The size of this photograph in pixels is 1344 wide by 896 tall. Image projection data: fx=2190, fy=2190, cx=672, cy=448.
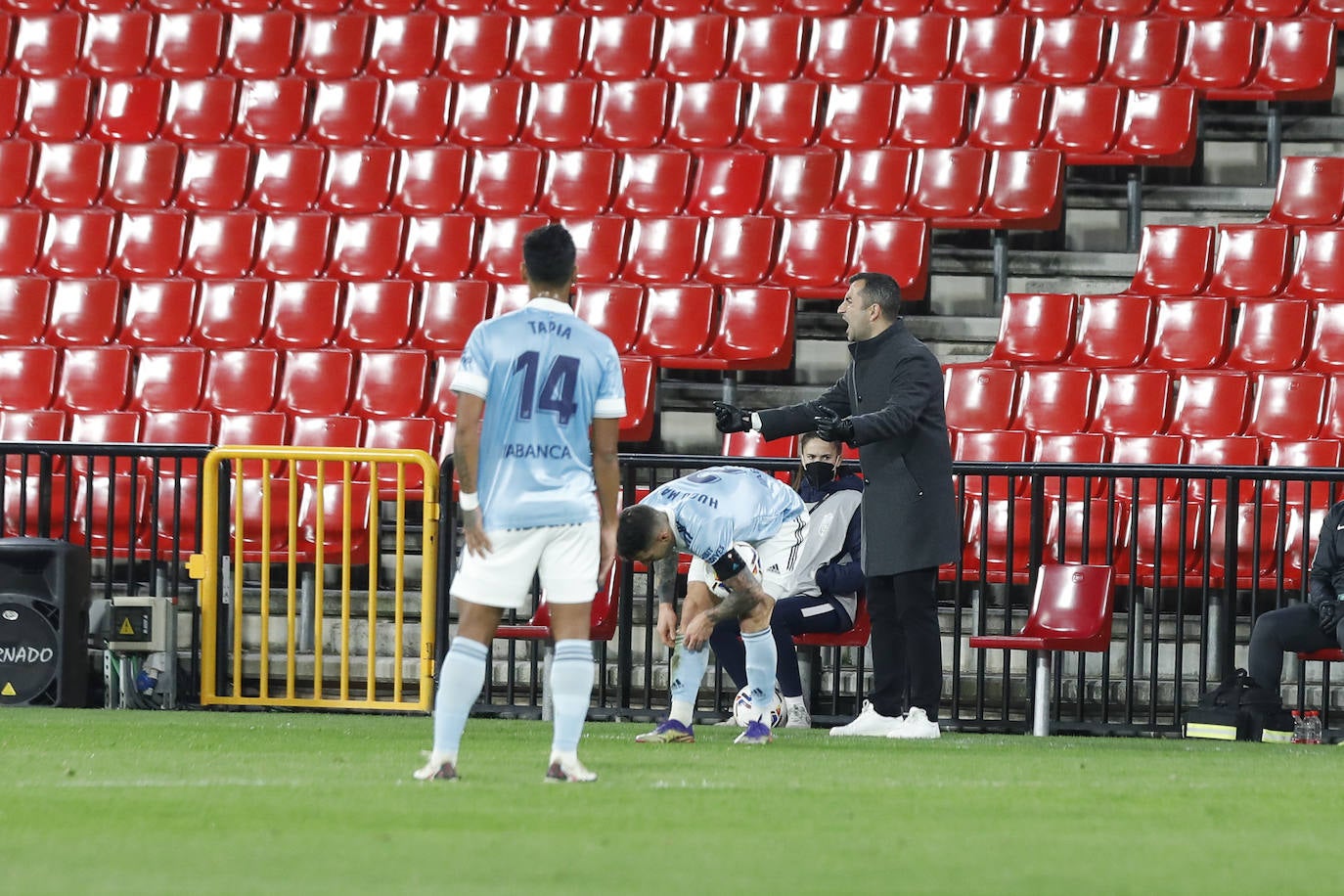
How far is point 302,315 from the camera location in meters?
13.3

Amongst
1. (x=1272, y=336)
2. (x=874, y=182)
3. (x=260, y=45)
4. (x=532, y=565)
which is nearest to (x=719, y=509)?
(x=532, y=565)

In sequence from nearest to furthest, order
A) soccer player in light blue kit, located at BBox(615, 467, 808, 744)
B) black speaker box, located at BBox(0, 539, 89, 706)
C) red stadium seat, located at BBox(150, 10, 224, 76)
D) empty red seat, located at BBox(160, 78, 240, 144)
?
soccer player in light blue kit, located at BBox(615, 467, 808, 744) < black speaker box, located at BBox(0, 539, 89, 706) < empty red seat, located at BBox(160, 78, 240, 144) < red stadium seat, located at BBox(150, 10, 224, 76)

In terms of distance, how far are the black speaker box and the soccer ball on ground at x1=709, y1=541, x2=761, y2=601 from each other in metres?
3.39

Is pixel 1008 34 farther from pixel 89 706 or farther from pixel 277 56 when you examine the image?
pixel 89 706

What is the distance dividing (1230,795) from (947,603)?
4.36m

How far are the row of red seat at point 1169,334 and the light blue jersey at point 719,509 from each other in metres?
4.07

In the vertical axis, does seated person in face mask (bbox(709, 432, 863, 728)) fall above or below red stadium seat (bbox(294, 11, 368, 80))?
below

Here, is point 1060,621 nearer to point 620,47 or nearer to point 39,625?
point 39,625

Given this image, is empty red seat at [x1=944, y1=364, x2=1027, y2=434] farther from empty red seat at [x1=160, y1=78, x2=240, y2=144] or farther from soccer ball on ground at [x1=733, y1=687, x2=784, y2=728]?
empty red seat at [x1=160, y1=78, x2=240, y2=144]

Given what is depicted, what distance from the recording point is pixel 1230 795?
256 inches

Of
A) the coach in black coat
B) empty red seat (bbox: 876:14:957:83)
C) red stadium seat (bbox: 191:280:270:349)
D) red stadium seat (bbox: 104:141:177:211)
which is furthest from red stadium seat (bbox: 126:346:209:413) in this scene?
the coach in black coat

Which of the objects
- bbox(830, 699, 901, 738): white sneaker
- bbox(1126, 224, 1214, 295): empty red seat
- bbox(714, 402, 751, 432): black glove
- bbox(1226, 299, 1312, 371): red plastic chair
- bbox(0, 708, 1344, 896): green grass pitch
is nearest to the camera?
bbox(0, 708, 1344, 896): green grass pitch

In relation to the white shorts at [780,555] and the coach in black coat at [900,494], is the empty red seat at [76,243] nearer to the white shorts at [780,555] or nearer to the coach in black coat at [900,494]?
the coach in black coat at [900,494]

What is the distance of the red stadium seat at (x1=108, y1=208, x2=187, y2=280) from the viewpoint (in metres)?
14.0
